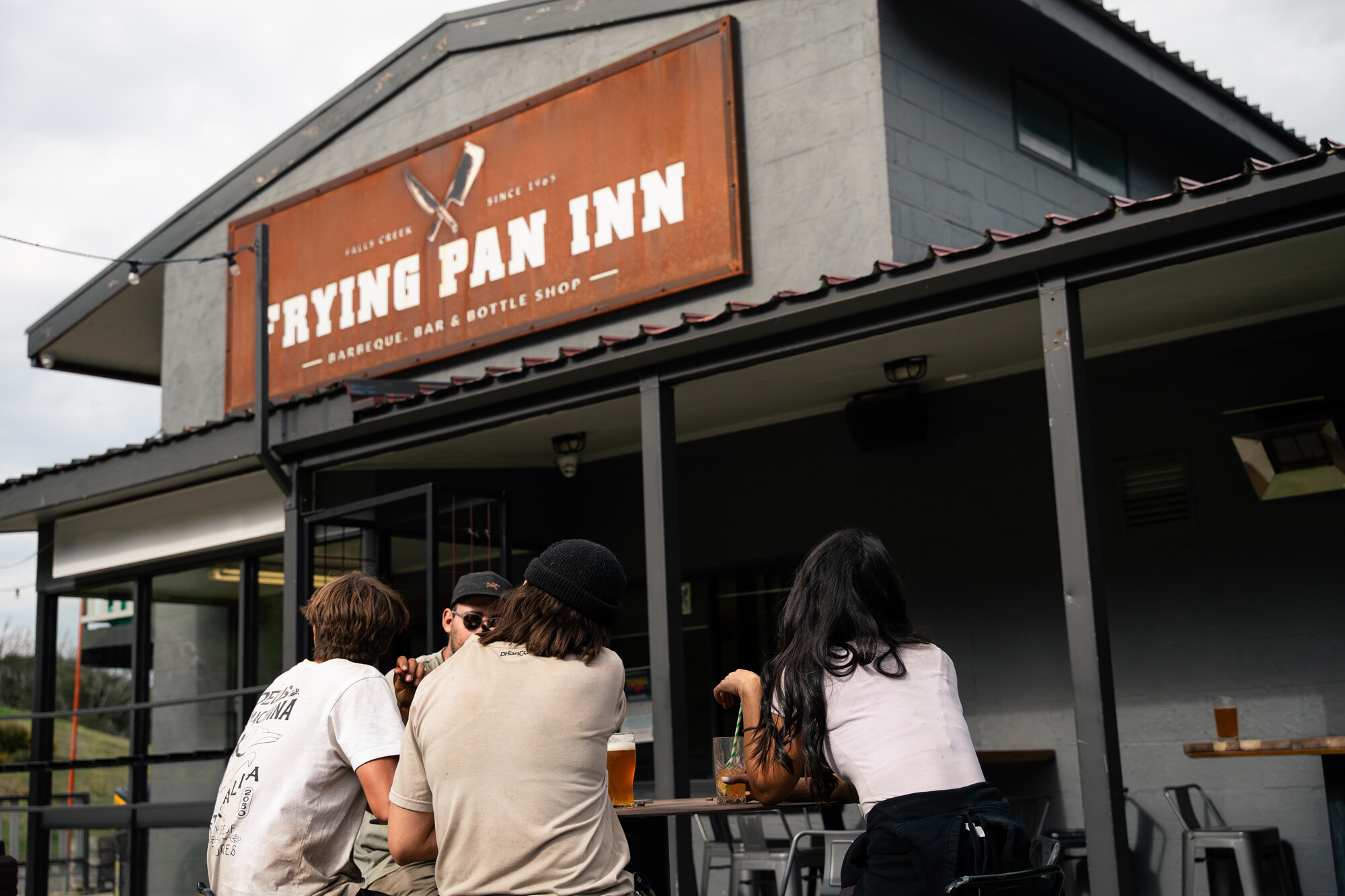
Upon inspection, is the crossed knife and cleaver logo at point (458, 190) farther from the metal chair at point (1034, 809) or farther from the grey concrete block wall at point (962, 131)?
the metal chair at point (1034, 809)

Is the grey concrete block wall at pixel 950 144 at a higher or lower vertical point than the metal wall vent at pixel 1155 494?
higher

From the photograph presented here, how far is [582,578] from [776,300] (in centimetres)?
308

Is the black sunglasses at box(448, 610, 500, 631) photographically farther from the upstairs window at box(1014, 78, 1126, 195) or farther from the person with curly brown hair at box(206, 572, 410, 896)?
the upstairs window at box(1014, 78, 1126, 195)

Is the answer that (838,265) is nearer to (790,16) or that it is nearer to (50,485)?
(790,16)

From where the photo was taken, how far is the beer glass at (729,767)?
316cm

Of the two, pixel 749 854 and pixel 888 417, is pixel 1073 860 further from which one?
pixel 888 417

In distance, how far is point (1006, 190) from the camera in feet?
27.8

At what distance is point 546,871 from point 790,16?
21.8 feet

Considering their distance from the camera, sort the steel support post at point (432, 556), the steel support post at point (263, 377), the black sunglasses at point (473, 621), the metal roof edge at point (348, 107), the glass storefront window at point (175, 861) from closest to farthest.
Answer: the black sunglasses at point (473, 621)
the steel support post at point (432, 556)
the steel support post at point (263, 377)
the metal roof edge at point (348, 107)
the glass storefront window at point (175, 861)

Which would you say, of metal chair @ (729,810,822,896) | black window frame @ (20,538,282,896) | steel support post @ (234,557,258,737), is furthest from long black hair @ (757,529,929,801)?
steel support post @ (234,557,258,737)

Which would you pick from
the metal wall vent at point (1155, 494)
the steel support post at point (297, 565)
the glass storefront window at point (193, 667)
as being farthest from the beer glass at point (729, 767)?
the glass storefront window at point (193, 667)

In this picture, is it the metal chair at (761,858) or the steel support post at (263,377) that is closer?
the metal chair at (761,858)

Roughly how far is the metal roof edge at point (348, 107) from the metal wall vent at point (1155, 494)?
402 centimetres

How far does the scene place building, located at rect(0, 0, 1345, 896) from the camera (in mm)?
5629
